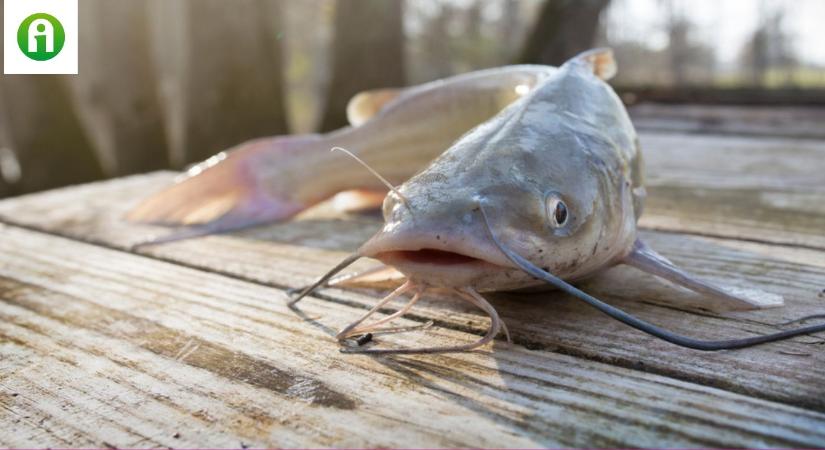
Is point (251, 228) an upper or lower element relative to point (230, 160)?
lower

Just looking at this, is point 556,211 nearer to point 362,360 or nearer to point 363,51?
point 362,360

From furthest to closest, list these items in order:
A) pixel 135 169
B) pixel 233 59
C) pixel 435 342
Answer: pixel 135 169, pixel 233 59, pixel 435 342

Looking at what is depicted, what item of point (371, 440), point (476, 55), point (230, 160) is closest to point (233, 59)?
point (230, 160)

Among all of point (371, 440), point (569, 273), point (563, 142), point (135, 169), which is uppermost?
point (563, 142)

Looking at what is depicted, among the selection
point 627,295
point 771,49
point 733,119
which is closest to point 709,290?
point 627,295

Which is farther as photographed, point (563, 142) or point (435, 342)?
point (563, 142)

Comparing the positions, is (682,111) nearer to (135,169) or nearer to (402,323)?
(402,323)

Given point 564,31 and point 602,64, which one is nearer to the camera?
point 602,64
